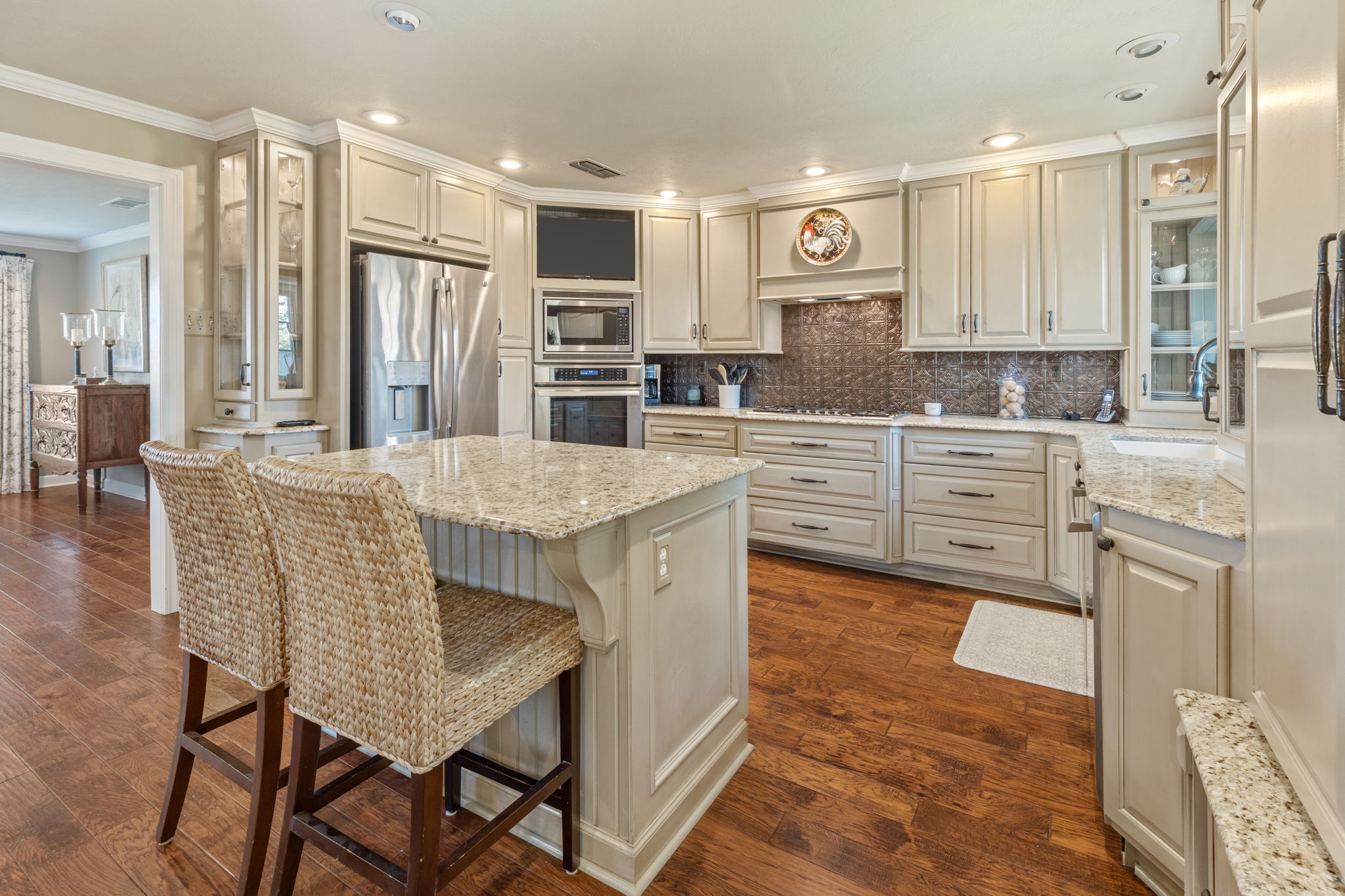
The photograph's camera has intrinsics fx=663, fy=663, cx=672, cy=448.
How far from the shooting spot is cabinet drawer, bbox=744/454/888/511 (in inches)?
147

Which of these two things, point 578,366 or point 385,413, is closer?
point 385,413

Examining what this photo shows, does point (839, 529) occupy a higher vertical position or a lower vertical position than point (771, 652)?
higher

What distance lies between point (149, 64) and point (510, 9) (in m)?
1.59

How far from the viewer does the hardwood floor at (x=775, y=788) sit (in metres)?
1.53

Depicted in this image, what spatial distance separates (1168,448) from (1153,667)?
155cm

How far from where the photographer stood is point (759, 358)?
4805mm

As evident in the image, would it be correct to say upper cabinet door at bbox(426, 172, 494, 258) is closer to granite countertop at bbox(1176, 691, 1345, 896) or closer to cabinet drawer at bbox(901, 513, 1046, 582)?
cabinet drawer at bbox(901, 513, 1046, 582)

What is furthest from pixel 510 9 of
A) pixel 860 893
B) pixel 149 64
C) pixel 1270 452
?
pixel 860 893

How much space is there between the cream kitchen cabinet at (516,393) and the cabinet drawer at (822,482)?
57.8 inches

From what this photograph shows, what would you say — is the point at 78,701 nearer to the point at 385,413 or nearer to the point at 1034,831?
the point at 385,413

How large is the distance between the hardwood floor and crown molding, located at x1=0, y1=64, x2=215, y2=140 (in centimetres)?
231

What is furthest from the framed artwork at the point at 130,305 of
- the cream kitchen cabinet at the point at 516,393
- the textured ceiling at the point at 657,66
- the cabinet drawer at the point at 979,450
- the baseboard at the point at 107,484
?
the cabinet drawer at the point at 979,450

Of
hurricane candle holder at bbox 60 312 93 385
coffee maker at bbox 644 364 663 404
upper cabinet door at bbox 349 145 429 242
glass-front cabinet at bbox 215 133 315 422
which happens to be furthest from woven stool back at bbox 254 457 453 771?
hurricane candle holder at bbox 60 312 93 385

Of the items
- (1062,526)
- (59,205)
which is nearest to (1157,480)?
(1062,526)
